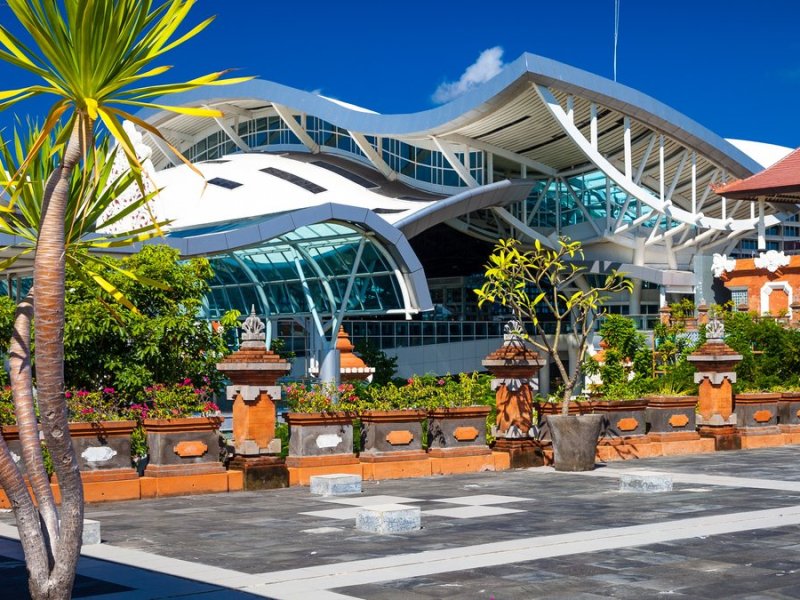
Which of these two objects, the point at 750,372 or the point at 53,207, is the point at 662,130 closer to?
the point at 750,372

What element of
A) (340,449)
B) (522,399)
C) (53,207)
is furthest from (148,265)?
(53,207)

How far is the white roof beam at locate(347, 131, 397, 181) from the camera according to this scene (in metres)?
58.9

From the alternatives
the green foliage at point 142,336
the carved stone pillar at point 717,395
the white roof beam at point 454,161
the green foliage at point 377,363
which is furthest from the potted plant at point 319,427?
the white roof beam at point 454,161

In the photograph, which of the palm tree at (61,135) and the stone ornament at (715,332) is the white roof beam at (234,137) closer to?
the stone ornament at (715,332)

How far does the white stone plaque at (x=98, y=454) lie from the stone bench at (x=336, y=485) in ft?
9.38

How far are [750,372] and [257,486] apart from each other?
16.8m

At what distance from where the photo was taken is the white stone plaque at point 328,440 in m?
18.0

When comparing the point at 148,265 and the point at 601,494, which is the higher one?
the point at 148,265

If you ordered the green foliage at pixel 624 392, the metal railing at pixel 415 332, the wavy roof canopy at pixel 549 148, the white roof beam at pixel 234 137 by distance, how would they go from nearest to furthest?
the green foliage at pixel 624 392, the metal railing at pixel 415 332, the wavy roof canopy at pixel 549 148, the white roof beam at pixel 234 137

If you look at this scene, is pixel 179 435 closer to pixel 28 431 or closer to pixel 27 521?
pixel 28 431

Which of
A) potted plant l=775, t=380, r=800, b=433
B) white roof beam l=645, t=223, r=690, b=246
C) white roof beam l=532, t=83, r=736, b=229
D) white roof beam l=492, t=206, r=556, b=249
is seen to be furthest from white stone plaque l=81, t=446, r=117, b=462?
white roof beam l=645, t=223, r=690, b=246

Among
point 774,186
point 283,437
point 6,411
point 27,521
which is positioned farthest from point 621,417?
point 774,186

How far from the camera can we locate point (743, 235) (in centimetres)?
6225

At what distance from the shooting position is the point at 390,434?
18.7m
